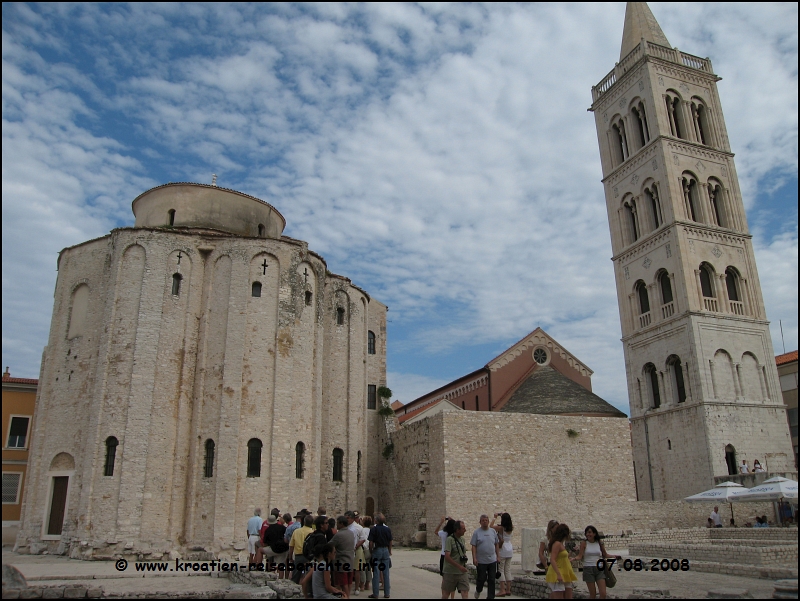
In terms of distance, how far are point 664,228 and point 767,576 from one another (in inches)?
939

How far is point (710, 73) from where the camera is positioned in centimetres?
3725

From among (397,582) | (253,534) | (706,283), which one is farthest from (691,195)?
(253,534)

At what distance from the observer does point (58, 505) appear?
22.2m

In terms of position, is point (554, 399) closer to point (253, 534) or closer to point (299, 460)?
point (299, 460)

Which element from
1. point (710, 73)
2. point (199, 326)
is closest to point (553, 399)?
point (199, 326)

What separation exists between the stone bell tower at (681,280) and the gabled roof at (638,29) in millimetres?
100

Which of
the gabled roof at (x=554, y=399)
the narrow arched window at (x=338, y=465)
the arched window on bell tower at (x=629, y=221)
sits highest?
the arched window on bell tower at (x=629, y=221)

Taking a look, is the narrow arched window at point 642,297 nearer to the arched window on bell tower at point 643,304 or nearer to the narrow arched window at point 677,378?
→ the arched window on bell tower at point 643,304

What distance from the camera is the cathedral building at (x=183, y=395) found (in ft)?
70.1

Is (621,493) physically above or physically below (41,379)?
below

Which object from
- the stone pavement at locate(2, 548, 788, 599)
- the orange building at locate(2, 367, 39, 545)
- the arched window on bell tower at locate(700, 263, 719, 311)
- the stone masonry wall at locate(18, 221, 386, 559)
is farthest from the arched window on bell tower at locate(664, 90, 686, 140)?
the orange building at locate(2, 367, 39, 545)

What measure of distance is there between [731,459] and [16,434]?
3421 centimetres

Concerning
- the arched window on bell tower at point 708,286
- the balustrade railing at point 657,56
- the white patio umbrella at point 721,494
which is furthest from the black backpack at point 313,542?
the balustrade railing at point 657,56

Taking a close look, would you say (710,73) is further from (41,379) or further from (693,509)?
(41,379)
